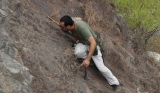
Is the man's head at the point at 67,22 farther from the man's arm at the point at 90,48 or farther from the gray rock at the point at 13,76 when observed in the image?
the gray rock at the point at 13,76

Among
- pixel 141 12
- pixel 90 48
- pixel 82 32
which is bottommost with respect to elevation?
pixel 90 48

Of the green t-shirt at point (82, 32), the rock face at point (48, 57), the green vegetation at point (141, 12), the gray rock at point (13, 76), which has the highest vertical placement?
the green vegetation at point (141, 12)

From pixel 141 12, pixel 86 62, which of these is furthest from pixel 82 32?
pixel 141 12

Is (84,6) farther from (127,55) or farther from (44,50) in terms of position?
(44,50)

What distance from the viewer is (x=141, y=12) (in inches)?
450

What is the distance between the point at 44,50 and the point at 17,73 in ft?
4.37

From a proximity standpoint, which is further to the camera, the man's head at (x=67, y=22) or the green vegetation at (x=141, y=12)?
the green vegetation at (x=141, y=12)

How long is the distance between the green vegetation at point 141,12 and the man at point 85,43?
17.0 ft

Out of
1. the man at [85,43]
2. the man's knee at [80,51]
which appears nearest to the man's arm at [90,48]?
the man at [85,43]

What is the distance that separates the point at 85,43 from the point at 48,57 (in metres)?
0.85

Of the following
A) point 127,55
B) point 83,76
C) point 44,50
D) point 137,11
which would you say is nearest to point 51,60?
point 44,50

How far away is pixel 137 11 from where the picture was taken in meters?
11.5

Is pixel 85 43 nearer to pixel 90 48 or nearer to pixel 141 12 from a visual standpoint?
pixel 90 48

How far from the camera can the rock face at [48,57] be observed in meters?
4.99
